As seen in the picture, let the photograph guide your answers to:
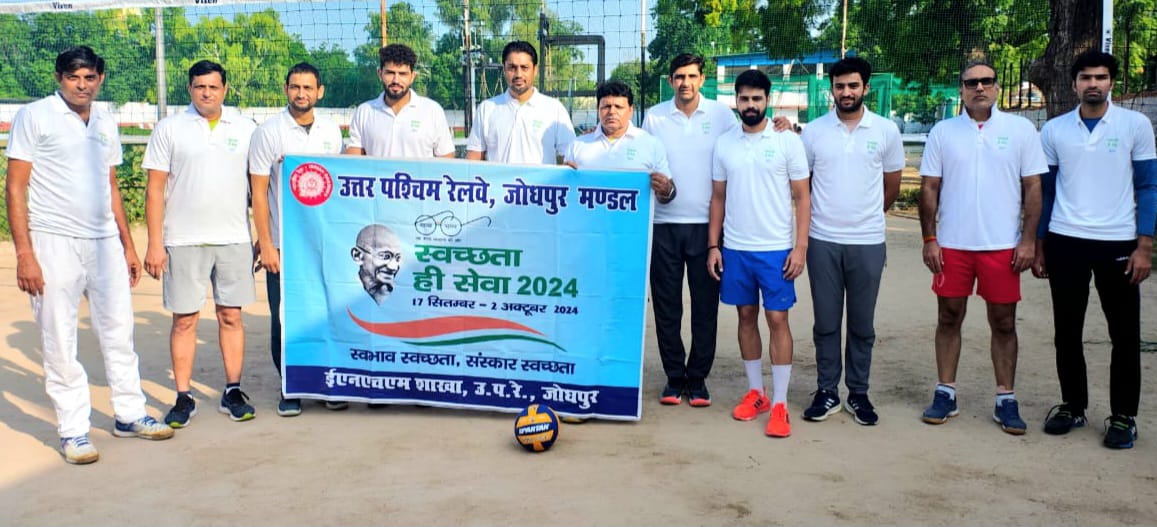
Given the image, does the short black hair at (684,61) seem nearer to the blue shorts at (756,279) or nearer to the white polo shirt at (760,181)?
the white polo shirt at (760,181)

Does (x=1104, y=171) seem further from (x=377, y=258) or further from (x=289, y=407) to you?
(x=289, y=407)

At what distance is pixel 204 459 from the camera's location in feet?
15.3

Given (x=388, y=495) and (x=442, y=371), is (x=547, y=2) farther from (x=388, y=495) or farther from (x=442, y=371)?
(x=388, y=495)

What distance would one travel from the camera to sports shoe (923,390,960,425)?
5.17m

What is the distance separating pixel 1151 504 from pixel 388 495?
3.16m

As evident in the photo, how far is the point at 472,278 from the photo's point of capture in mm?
5223

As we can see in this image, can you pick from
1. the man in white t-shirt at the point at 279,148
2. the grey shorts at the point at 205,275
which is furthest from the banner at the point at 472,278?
the grey shorts at the point at 205,275

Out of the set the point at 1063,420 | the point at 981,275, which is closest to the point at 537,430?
the point at 981,275

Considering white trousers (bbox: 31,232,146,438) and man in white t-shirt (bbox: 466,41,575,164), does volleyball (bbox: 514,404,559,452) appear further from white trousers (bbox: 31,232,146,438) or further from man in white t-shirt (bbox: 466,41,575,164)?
white trousers (bbox: 31,232,146,438)

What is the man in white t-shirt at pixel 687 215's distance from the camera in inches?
210

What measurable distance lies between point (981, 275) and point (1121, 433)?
3.24 feet

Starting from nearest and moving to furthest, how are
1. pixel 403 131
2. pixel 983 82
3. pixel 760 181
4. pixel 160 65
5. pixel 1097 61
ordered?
pixel 1097 61 < pixel 983 82 < pixel 760 181 < pixel 403 131 < pixel 160 65

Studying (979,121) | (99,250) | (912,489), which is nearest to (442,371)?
(99,250)

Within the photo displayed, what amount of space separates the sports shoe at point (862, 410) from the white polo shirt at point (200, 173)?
342 centimetres
